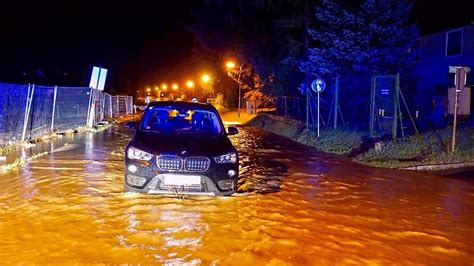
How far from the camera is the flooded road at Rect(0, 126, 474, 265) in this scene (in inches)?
223

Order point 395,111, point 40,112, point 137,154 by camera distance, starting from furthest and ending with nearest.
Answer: point 40,112
point 395,111
point 137,154

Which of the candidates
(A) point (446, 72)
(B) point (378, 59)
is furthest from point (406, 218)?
(A) point (446, 72)

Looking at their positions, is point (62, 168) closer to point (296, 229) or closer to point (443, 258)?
point (296, 229)

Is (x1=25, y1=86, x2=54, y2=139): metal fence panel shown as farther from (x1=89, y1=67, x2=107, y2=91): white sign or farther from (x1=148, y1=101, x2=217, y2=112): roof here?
(x1=148, y1=101, x2=217, y2=112): roof

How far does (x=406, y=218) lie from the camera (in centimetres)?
769

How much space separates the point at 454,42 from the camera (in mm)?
26219

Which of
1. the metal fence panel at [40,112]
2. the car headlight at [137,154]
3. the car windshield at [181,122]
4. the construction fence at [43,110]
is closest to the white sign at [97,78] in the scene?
the construction fence at [43,110]

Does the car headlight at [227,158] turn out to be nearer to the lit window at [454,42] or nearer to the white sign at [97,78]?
the white sign at [97,78]

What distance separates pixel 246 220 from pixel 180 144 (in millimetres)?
1807

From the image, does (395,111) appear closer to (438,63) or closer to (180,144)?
(180,144)

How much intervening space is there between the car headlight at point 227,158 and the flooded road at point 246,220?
0.73m

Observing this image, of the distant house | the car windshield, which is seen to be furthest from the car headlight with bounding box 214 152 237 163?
the distant house

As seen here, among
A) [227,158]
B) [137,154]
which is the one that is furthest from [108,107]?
[227,158]

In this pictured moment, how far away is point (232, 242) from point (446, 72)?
79.7 feet
